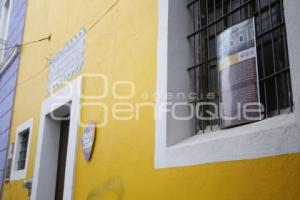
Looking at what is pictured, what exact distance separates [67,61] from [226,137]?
3.08 meters

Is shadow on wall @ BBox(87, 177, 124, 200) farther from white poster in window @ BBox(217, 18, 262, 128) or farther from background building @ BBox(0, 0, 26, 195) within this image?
background building @ BBox(0, 0, 26, 195)

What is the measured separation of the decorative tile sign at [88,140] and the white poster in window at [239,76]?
5.30 ft

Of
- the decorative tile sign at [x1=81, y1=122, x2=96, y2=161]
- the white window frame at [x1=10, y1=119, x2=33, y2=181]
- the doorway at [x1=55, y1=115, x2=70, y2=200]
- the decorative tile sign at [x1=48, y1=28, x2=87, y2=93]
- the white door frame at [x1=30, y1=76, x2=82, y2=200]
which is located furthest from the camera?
the white window frame at [x1=10, y1=119, x2=33, y2=181]

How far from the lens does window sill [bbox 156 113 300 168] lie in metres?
1.70

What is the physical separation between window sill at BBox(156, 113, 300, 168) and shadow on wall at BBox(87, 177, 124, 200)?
1.93 feet

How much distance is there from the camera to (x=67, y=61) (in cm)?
466

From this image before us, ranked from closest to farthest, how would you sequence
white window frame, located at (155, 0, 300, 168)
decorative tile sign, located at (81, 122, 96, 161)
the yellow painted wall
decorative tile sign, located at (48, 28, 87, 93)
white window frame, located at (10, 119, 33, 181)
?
white window frame, located at (155, 0, 300, 168)
the yellow painted wall
decorative tile sign, located at (81, 122, 96, 161)
decorative tile sign, located at (48, 28, 87, 93)
white window frame, located at (10, 119, 33, 181)

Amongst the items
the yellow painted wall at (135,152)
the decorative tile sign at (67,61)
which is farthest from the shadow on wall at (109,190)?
the decorative tile sign at (67,61)

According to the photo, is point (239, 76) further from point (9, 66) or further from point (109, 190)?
point (9, 66)

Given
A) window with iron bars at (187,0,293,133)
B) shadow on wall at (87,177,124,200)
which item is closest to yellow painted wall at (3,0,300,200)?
shadow on wall at (87,177,124,200)

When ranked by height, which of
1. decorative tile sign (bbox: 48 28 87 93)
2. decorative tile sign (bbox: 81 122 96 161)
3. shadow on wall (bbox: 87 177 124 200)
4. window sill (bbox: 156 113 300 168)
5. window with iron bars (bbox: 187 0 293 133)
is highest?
decorative tile sign (bbox: 48 28 87 93)

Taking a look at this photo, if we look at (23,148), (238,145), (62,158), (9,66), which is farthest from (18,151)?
(238,145)

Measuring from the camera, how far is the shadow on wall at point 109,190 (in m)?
2.98

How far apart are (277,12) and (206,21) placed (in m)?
0.65
